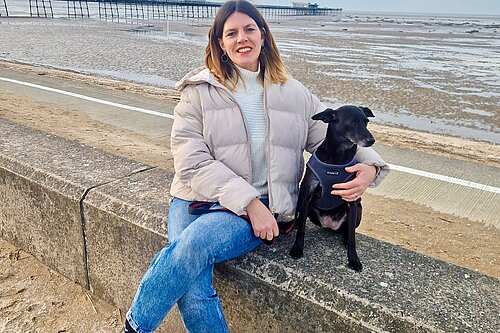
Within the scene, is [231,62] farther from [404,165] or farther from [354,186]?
[404,165]

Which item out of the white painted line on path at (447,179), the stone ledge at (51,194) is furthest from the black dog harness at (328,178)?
the white painted line on path at (447,179)

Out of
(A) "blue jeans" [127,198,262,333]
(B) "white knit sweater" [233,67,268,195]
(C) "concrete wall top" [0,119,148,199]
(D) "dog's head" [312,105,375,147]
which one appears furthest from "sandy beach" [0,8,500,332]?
(D) "dog's head" [312,105,375,147]

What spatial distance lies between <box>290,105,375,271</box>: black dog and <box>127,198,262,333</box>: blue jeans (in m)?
0.39

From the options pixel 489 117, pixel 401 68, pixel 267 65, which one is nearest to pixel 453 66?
pixel 401 68

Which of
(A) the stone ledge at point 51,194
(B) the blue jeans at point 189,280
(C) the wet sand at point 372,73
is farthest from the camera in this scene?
(C) the wet sand at point 372,73

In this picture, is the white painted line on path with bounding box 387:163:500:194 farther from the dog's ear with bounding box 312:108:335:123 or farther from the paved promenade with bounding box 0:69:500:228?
the dog's ear with bounding box 312:108:335:123

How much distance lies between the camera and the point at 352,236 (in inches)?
89.4

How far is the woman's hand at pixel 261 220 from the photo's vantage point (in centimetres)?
229

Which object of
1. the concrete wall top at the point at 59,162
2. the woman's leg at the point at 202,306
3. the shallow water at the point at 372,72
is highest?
the concrete wall top at the point at 59,162

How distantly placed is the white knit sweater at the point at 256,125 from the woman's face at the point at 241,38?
0.15m

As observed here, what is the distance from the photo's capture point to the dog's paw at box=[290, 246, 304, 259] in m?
2.27

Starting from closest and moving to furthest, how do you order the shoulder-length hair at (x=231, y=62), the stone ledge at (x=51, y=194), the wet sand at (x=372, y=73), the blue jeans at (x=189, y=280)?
the blue jeans at (x=189, y=280) < the shoulder-length hair at (x=231, y=62) < the stone ledge at (x=51, y=194) < the wet sand at (x=372, y=73)

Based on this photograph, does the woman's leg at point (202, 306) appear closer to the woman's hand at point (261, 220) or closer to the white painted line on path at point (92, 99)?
the woman's hand at point (261, 220)

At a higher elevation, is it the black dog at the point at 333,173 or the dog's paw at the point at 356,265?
the black dog at the point at 333,173
